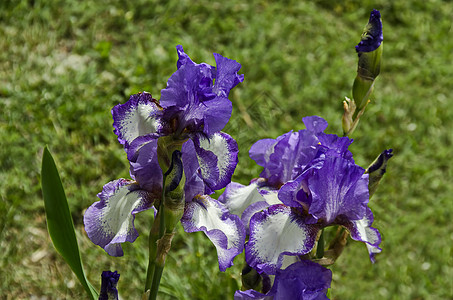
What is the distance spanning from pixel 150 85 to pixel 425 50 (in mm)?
1747

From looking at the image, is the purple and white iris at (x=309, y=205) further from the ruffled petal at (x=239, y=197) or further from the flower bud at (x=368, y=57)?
the flower bud at (x=368, y=57)

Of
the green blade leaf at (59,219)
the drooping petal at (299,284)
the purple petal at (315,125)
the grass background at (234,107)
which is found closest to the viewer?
the drooping petal at (299,284)

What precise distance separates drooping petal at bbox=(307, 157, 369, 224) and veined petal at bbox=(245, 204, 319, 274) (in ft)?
0.13

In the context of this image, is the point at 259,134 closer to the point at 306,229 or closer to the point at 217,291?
the point at 217,291

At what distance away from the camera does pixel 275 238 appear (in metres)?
1.06

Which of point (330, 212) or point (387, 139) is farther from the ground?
point (330, 212)

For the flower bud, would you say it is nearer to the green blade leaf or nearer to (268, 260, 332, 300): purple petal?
(268, 260, 332, 300): purple petal

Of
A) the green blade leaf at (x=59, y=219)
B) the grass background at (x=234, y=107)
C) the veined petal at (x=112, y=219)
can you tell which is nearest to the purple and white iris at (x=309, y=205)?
the veined petal at (x=112, y=219)

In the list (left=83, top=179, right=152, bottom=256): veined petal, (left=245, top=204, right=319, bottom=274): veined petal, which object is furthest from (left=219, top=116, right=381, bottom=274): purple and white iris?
(left=83, top=179, right=152, bottom=256): veined petal

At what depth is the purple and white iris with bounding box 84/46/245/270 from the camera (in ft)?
3.33

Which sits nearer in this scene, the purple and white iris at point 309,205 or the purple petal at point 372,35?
the purple and white iris at point 309,205

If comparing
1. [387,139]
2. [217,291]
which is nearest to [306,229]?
[217,291]

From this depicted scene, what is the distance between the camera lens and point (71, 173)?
2.47 meters

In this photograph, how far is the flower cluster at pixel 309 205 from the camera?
1031 mm
